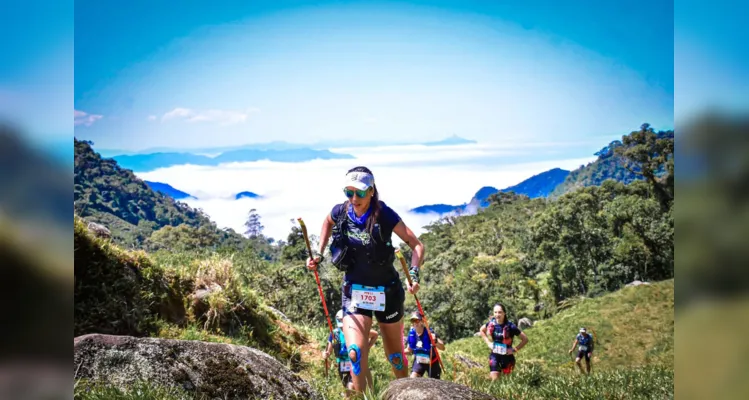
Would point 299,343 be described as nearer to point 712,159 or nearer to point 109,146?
point 712,159

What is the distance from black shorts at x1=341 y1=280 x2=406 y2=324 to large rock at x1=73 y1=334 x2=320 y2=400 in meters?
0.95

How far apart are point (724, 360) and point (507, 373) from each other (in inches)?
289

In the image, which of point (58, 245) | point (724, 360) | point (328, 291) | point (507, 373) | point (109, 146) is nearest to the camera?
point (724, 360)

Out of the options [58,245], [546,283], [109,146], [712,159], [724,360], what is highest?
[109,146]

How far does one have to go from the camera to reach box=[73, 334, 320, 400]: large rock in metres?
4.23

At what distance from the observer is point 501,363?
8.45 meters

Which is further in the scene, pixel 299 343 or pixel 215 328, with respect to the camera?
pixel 299 343

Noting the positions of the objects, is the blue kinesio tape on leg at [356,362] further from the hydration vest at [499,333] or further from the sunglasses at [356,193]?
the hydration vest at [499,333]

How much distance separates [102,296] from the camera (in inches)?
301

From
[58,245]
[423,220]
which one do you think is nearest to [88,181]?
[423,220]

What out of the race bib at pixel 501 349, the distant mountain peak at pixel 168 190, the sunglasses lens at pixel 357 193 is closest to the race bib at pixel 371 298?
the sunglasses lens at pixel 357 193

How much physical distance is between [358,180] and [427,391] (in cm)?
206

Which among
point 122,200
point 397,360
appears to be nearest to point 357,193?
point 397,360

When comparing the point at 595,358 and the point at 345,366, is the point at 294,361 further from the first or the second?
the point at 595,358
